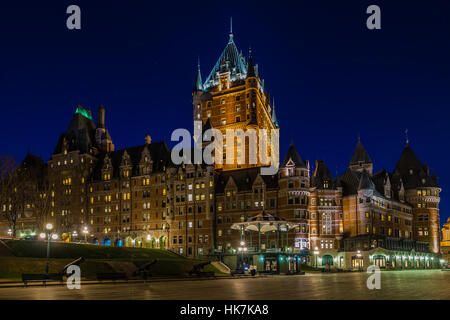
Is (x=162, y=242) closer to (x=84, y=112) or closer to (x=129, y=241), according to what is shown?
(x=129, y=241)

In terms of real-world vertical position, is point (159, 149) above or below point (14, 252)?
above

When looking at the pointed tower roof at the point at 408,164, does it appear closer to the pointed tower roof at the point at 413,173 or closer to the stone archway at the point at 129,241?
the pointed tower roof at the point at 413,173

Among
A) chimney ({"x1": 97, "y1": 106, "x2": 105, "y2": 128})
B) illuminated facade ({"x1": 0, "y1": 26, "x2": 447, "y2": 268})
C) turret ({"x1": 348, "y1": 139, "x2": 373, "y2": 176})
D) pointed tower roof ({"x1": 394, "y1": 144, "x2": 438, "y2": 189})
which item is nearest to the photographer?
illuminated facade ({"x1": 0, "y1": 26, "x2": 447, "y2": 268})

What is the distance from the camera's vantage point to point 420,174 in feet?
450

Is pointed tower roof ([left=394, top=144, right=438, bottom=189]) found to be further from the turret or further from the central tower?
the central tower

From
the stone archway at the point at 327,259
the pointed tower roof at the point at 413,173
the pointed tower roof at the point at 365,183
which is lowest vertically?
the stone archway at the point at 327,259

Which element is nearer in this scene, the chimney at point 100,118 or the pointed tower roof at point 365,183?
the pointed tower roof at point 365,183

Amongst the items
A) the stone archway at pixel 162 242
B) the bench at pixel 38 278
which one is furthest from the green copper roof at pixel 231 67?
the bench at pixel 38 278

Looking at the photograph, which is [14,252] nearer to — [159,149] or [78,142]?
[159,149]

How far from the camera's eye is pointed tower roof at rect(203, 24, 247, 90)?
150 meters

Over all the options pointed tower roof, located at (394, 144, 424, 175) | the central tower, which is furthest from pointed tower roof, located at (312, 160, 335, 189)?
pointed tower roof, located at (394, 144, 424, 175)

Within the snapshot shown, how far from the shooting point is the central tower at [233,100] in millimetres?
140125
